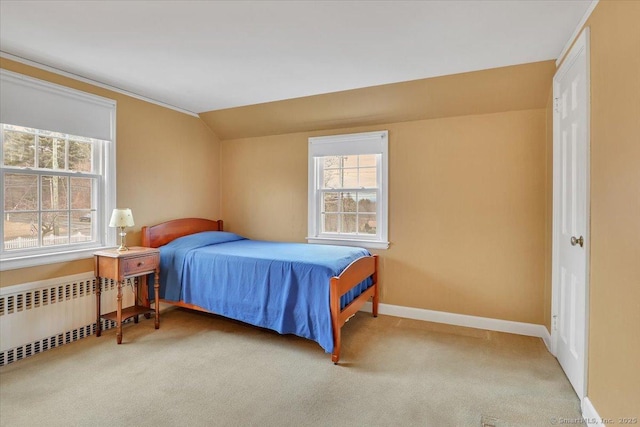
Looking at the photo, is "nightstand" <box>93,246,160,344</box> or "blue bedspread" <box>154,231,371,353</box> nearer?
"blue bedspread" <box>154,231,371,353</box>

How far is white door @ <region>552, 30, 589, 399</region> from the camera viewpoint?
195 centimetres

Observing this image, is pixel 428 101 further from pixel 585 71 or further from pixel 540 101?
pixel 585 71

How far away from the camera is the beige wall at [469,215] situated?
Answer: 10.1ft

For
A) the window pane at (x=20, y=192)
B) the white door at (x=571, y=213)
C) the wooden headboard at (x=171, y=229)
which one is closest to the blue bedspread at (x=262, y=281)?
the wooden headboard at (x=171, y=229)

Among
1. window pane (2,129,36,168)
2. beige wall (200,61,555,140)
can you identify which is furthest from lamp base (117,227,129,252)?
beige wall (200,61,555,140)

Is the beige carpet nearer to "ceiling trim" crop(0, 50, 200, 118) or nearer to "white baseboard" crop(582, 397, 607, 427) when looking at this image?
"white baseboard" crop(582, 397, 607, 427)

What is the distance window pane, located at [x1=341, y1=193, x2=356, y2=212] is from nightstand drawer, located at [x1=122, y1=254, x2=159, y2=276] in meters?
2.09

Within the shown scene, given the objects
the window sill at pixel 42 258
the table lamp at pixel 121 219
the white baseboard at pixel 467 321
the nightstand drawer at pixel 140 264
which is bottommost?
the white baseboard at pixel 467 321

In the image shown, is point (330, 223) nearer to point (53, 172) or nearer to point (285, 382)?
point (285, 382)

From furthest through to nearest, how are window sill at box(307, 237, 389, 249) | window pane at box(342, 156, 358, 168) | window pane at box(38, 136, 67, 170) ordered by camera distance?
window pane at box(342, 156, 358, 168)
window sill at box(307, 237, 389, 249)
window pane at box(38, 136, 67, 170)

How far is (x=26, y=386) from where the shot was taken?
221 centimetres

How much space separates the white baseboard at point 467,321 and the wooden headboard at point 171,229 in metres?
2.26

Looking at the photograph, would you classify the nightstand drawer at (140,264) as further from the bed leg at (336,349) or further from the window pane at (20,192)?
the bed leg at (336,349)

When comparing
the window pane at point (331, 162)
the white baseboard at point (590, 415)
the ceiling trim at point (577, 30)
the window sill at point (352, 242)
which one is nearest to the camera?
the white baseboard at point (590, 415)
